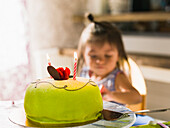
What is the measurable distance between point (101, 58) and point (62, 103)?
789 millimetres

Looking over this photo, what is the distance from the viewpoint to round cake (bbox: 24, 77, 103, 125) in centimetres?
60

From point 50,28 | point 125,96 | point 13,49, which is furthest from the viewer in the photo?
point 50,28

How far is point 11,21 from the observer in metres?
2.08

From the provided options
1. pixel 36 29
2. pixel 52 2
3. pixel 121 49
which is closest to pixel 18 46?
pixel 36 29

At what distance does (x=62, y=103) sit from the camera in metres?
0.60

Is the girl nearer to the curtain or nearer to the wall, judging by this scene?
the curtain

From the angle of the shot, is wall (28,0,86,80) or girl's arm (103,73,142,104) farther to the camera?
wall (28,0,86,80)

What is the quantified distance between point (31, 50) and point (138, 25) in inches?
41.6

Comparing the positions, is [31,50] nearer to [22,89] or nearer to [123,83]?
[22,89]

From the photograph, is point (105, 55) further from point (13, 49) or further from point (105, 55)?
point (13, 49)

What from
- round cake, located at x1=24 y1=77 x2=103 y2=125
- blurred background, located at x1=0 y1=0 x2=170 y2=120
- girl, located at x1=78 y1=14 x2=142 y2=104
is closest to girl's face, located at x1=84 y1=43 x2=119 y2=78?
girl, located at x1=78 y1=14 x2=142 y2=104

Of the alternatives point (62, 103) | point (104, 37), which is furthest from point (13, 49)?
Answer: point (62, 103)

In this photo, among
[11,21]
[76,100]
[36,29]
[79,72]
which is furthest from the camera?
[36,29]

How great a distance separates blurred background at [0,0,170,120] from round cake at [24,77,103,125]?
51.0 inches
